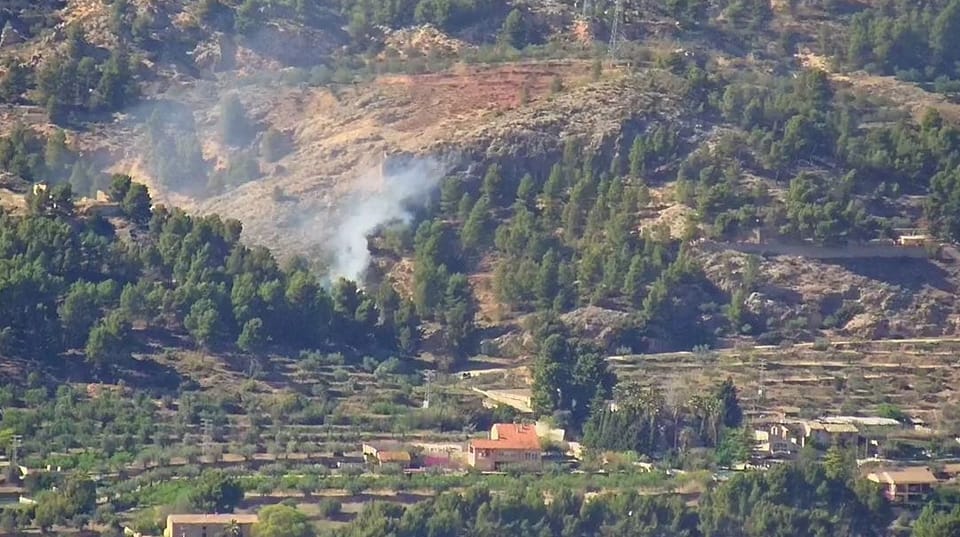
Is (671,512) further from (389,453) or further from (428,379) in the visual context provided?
(428,379)

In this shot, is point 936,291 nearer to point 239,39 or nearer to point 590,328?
point 590,328

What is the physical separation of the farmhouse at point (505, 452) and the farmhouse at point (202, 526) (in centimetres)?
648

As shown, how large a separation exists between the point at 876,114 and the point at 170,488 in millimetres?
24962

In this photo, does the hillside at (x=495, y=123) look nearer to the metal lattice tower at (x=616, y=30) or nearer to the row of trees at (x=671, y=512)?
the metal lattice tower at (x=616, y=30)

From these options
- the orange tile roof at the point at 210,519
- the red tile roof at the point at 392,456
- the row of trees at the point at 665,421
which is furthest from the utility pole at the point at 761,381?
the orange tile roof at the point at 210,519

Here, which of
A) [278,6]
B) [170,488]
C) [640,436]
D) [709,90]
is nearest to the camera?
[170,488]

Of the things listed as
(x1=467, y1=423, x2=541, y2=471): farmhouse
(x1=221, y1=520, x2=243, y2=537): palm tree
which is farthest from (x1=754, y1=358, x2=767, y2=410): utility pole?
(x1=221, y1=520, x2=243, y2=537): palm tree

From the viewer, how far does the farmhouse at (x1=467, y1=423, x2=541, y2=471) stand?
7138 cm

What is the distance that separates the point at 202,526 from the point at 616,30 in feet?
95.5

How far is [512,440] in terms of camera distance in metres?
72.2

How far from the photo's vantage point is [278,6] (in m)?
93.3

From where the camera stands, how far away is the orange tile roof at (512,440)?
235ft

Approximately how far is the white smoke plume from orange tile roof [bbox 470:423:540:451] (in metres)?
10.9

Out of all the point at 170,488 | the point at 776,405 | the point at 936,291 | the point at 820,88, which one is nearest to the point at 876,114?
the point at 820,88
